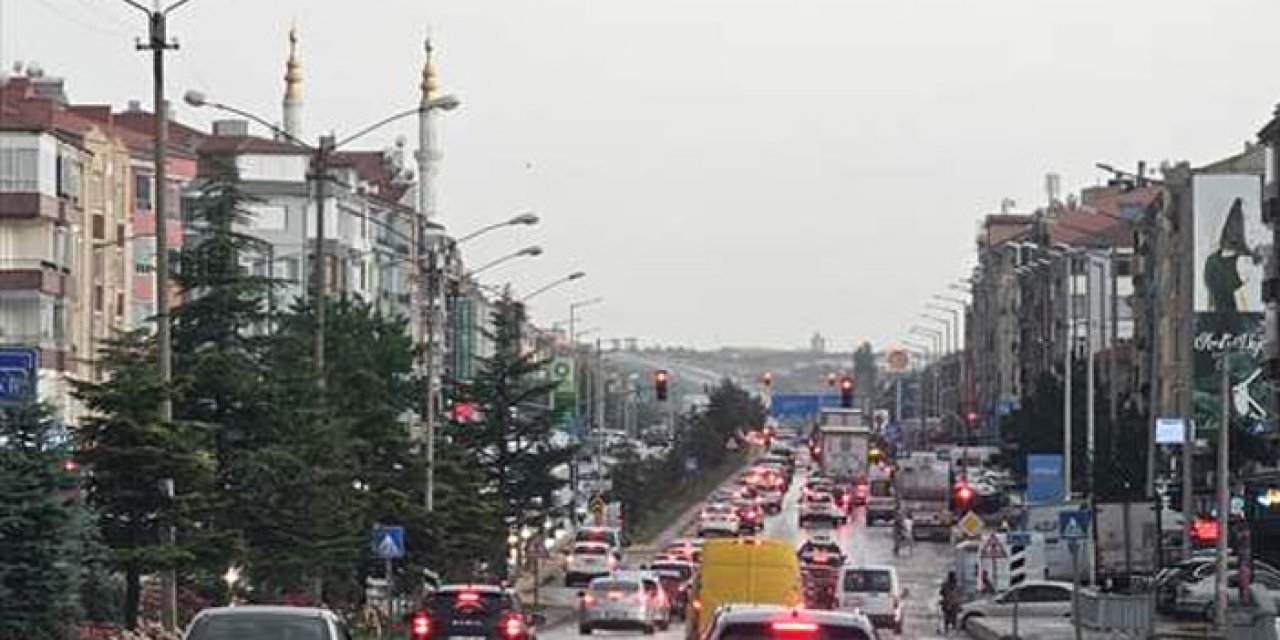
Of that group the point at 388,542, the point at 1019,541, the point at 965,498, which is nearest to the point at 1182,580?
the point at 1019,541

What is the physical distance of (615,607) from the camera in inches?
2532

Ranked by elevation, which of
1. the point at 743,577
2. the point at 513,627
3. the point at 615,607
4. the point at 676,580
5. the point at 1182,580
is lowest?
the point at 676,580

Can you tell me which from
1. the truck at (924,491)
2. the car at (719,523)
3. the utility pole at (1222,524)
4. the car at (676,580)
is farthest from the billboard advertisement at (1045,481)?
the utility pole at (1222,524)

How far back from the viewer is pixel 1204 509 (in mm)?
92375

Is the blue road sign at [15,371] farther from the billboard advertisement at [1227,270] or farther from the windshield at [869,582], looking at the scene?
the billboard advertisement at [1227,270]

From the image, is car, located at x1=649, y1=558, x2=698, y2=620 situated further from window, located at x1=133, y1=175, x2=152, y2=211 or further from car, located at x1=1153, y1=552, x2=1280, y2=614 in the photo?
window, located at x1=133, y1=175, x2=152, y2=211

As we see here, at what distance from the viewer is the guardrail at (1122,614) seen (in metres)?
56.6

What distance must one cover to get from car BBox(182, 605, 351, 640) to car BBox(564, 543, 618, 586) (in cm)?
6235

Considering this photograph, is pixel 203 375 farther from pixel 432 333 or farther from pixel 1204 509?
pixel 1204 509

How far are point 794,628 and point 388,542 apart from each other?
35019 mm

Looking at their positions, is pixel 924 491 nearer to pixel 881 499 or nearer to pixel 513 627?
pixel 881 499

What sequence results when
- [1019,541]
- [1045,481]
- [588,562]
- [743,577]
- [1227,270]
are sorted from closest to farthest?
[743,577] < [1019,541] < [588,562] < [1045,481] < [1227,270]

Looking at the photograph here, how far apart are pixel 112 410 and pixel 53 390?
4607 centimetres

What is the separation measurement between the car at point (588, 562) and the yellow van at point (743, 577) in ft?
127
